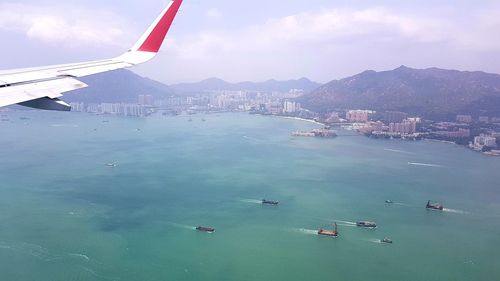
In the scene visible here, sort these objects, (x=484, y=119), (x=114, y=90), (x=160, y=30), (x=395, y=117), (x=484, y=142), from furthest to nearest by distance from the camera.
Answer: (x=114, y=90) → (x=395, y=117) → (x=484, y=119) → (x=484, y=142) → (x=160, y=30)

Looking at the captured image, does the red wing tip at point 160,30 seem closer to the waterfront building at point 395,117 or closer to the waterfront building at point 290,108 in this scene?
the waterfront building at point 395,117

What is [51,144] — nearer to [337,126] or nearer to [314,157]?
[314,157]

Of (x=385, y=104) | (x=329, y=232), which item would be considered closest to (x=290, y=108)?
(x=385, y=104)

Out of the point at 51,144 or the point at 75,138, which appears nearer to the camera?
the point at 51,144

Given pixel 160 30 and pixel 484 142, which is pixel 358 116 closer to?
pixel 484 142

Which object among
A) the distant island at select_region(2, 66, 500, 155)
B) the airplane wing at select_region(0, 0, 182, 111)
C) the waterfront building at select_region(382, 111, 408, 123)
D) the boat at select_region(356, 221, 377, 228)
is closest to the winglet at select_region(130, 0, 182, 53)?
the airplane wing at select_region(0, 0, 182, 111)

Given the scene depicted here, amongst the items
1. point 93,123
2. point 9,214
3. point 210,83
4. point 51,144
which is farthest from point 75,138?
point 210,83
